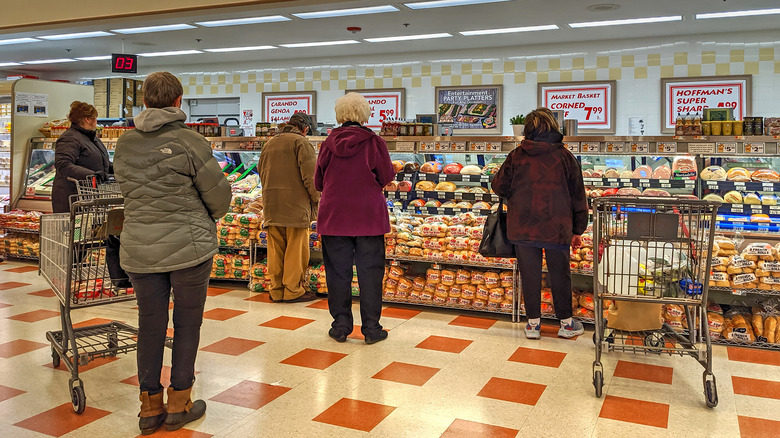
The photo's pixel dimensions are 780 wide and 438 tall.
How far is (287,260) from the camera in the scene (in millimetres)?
5531

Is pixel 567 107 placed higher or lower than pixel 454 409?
higher

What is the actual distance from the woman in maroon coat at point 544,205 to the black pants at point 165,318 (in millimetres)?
2208

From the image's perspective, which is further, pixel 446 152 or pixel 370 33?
pixel 370 33

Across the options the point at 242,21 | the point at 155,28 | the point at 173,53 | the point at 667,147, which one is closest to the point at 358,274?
the point at 667,147

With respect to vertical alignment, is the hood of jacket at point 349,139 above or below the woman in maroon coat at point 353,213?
above

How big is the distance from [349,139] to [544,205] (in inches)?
52.7

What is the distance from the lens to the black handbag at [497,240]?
4.53 metres

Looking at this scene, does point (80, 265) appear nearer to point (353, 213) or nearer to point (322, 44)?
point (353, 213)

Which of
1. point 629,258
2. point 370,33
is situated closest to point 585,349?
point 629,258

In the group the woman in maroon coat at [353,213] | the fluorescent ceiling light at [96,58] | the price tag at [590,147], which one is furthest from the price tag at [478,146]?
the fluorescent ceiling light at [96,58]

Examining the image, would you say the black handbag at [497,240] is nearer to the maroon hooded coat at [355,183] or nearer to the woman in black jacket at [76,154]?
the maroon hooded coat at [355,183]

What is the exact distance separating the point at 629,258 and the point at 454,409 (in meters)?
1.26

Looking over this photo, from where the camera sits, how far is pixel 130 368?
3773 mm

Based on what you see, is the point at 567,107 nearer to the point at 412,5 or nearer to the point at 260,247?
the point at 412,5
